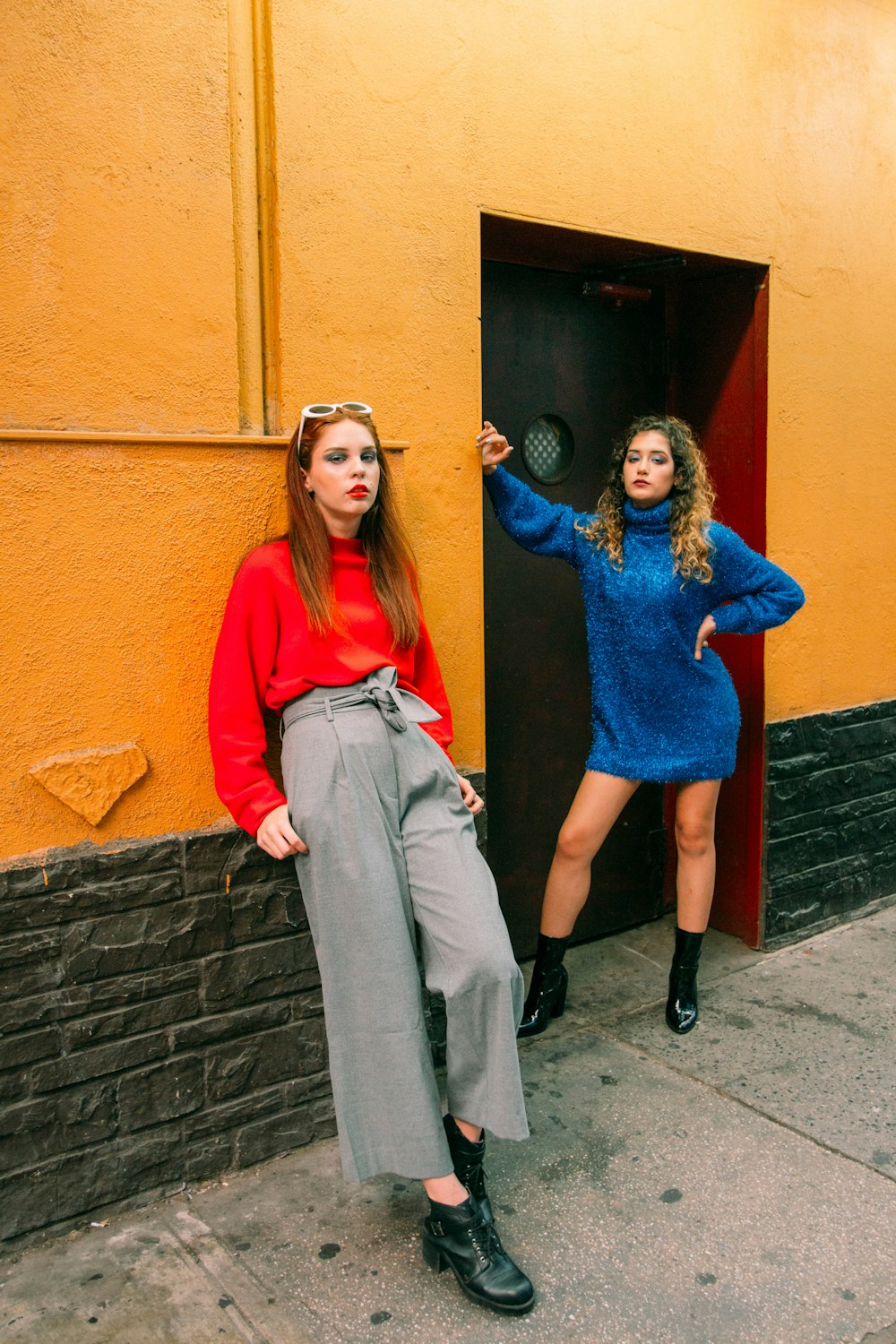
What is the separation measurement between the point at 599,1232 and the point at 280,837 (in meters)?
1.20

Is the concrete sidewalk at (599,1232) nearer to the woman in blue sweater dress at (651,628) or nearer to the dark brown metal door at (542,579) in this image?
the woman in blue sweater dress at (651,628)

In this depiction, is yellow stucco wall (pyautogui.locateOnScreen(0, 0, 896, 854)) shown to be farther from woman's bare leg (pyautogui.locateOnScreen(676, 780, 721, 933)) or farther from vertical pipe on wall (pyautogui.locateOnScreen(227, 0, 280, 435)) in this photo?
woman's bare leg (pyautogui.locateOnScreen(676, 780, 721, 933))

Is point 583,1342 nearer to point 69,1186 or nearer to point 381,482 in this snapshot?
point 69,1186

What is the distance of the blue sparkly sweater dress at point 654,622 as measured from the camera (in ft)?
11.0

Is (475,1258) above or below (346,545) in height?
below

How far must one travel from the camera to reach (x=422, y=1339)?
220 cm

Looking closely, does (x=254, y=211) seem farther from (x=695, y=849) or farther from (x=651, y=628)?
(x=695, y=849)

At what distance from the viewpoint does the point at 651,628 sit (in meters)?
3.36

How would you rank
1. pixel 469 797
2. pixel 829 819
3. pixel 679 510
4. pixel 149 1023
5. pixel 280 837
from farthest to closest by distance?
pixel 829 819 → pixel 679 510 → pixel 469 797 → pixel 149 1023 → pixel 280 837

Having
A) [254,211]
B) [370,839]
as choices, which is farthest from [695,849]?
[254,211]

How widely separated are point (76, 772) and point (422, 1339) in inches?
56.2

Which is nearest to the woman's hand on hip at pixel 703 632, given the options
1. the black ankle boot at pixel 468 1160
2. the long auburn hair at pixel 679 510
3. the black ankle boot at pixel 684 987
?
the long auburn hair at pixel 679 510

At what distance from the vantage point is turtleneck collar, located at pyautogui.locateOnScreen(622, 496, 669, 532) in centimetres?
336

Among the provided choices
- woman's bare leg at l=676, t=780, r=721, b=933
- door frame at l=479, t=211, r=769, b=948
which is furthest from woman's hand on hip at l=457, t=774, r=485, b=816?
door frame at l=479, t=211, r=769, b=948
